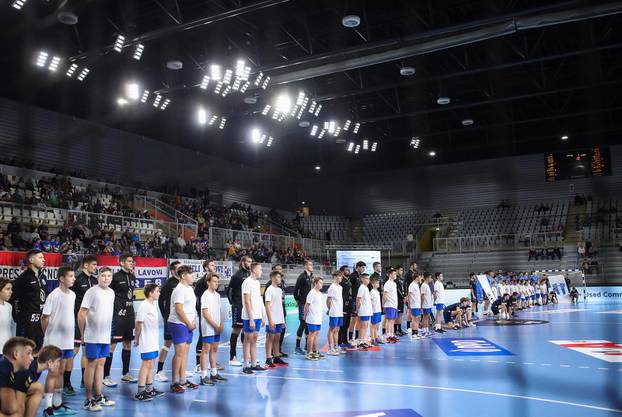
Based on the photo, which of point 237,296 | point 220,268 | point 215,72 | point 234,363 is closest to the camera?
point 234,363

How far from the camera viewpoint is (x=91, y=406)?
19.2 ft

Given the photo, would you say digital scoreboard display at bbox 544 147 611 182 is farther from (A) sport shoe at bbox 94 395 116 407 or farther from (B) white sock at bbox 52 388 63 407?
(B) white sock at bbox 52 388 63 407

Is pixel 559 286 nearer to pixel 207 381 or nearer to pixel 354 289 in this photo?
pixel 354 289

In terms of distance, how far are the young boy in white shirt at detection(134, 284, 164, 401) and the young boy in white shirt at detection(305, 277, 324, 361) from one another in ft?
11.4

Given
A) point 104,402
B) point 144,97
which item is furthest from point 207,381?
point 144,97

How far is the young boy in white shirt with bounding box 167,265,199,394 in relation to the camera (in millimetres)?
6762

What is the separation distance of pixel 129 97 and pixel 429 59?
10.1m

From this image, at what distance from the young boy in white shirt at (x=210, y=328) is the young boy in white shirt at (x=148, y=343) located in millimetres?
821

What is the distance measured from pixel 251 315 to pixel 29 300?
295cm

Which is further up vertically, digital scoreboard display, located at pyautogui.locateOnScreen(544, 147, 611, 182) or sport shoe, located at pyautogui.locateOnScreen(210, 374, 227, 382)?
digital scoreboard display, located at pyautogui.locateOnScreen(544, 147, 611, 182)

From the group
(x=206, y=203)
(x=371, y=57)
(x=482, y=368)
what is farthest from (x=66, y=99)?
(x=482, y=368)

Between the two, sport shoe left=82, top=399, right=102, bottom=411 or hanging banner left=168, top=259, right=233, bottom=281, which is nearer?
sport shoe left=82, top=399, right=102, bottom=411

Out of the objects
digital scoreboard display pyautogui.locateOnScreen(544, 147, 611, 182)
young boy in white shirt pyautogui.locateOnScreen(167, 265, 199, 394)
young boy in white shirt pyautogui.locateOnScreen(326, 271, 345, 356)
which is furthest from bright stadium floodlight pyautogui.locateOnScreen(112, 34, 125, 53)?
digital scoreboard display pyautogui.locateOnScreen(544, 147, 611, 182)

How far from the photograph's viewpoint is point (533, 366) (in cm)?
811
